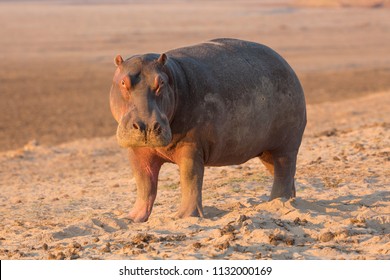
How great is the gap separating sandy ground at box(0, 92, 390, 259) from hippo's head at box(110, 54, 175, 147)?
73cm

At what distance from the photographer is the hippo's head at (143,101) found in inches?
256

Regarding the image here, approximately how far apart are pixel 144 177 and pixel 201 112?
0.81 metres

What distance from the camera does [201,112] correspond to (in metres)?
7.09

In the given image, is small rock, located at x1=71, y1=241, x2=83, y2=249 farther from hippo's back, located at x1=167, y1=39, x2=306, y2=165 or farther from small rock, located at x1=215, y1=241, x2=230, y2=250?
hippo's back, located at x1=167, y1=39, x2=306, y2=165

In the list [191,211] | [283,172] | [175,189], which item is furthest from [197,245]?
[175,189]

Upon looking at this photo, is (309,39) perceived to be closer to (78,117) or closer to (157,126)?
(78,117)

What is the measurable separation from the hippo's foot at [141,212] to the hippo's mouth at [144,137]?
3.79 ft

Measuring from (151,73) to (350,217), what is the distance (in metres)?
1.92

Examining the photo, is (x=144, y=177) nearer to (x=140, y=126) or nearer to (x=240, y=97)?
(x=240, y=97)

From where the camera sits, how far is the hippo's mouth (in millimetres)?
6500

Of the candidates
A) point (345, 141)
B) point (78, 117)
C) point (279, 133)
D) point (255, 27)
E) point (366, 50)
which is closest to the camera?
point (279, 133)

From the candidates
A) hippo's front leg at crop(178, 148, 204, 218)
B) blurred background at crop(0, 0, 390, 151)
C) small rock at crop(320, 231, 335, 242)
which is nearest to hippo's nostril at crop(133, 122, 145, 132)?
hippo's front leg at crop(178, 148, 204, 218)

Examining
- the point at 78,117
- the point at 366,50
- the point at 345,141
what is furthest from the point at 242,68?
the point at 366,50

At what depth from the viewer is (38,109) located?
66.0 ft
